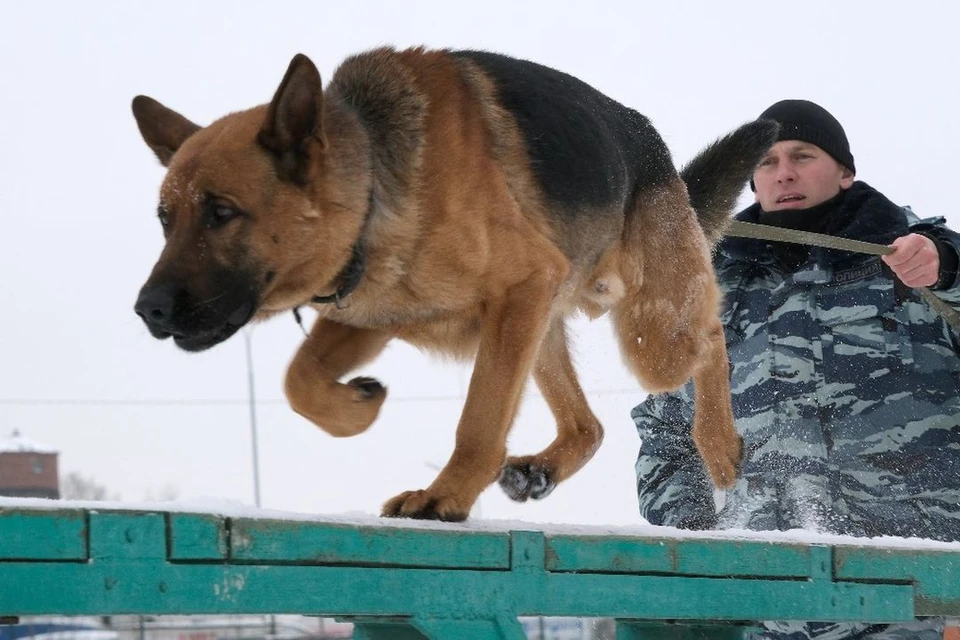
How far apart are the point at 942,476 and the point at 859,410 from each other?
0.36m

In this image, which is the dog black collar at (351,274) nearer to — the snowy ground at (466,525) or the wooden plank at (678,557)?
the snowy ground at (466,525)

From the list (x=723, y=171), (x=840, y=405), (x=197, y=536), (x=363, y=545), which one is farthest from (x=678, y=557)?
(x=723, y=171)

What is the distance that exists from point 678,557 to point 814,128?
2576 mm

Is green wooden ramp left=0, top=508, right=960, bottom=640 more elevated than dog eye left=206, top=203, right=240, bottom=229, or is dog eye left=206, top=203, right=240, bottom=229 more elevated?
dog eye left=206, top=203, right=240, bottom=229

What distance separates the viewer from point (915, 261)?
398 cm

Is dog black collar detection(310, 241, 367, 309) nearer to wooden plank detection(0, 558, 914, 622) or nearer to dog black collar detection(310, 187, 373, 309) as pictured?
dog black collar detection(310, 187, 373, 309)

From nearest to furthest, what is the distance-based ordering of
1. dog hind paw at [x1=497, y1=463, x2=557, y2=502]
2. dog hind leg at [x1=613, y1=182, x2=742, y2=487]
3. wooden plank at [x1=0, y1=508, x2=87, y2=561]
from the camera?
wooden plank at [x1=0, y1=508, x2=87, y2=561] < dog hind paw at [x1=497, y1=463, x2=557, y2=502] < dog hind leg at [x1=613, y1=182, x2=742, y2=487]

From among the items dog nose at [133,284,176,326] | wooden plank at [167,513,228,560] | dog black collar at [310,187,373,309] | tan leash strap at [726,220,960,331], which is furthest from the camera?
tan leash strap at [726,220,960,331]

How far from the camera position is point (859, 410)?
13.9 ft

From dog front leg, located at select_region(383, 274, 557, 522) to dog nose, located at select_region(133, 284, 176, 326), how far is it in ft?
2.47

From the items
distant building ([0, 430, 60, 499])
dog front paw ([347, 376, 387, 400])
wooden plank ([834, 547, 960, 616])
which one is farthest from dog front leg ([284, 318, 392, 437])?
distant building ([0, 430, 60, 499])

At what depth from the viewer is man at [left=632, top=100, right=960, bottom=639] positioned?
13.4ft

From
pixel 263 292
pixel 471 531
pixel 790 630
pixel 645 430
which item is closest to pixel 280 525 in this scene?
pixel 471 531

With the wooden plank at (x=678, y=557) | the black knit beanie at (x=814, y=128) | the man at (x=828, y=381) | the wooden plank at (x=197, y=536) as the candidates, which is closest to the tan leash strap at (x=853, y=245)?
the man at (x=828, y=381)
